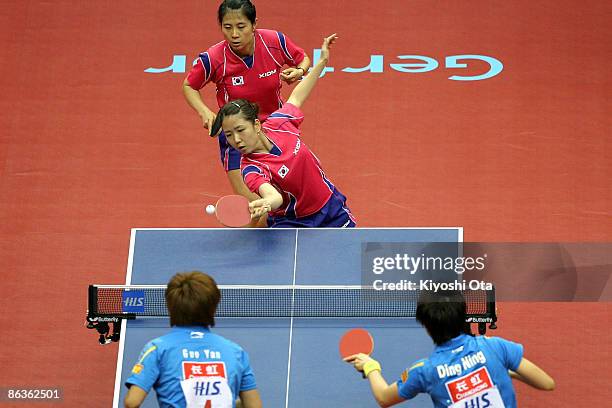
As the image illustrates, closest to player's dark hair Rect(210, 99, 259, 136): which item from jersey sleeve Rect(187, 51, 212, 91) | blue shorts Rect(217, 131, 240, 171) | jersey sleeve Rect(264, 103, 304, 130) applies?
jersey sleeve Rect(264, 103, 304, 130)

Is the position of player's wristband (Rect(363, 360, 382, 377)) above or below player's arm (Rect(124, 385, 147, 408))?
above

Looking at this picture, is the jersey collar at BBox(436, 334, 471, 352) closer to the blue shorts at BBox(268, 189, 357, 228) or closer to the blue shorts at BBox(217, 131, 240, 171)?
the blue shorts at BBox(268, 189, 357, 228)

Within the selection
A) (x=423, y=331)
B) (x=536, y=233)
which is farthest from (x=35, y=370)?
(x=536, y=233)

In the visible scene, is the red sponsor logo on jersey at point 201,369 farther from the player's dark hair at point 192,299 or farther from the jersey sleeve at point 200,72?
the jersey sleeve at point 200,72

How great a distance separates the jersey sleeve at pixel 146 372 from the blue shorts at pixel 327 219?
7.65ft

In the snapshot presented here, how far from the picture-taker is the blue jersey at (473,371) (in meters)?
5.00

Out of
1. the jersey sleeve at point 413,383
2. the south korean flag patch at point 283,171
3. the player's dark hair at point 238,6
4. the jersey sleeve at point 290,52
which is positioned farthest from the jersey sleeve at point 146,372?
the jersey sleeve at point 290,52

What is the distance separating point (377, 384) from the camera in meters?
5.20

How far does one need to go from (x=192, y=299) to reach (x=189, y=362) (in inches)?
10.9

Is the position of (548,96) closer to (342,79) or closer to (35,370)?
(342,79)

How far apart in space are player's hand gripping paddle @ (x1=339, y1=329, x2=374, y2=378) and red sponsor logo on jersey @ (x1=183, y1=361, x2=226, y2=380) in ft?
2.27

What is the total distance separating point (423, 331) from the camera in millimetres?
6285

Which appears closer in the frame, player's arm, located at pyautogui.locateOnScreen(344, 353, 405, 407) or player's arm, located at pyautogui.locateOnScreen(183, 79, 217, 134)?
player's arm, located at pyautogui.locateOnScreen(344, 353, 405, 407)

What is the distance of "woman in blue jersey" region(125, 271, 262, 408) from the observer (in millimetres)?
4980
